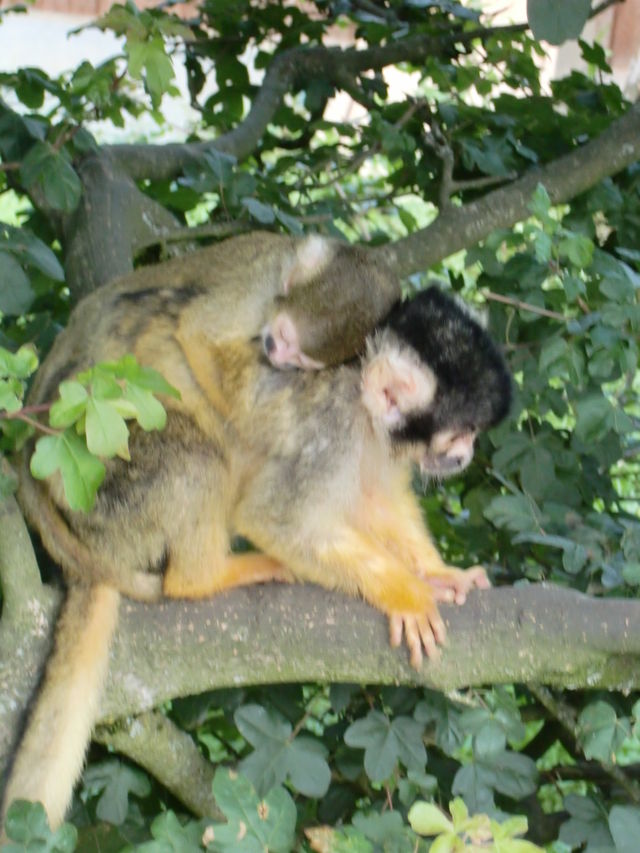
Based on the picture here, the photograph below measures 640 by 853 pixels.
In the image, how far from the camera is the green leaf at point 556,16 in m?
1.69

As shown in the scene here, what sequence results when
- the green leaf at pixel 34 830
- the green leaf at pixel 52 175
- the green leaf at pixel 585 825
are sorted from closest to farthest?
1. the green leaf at pixel 34 830
2. the green leaf at pixel 585 825
3. the green leaf at pixel 52 175

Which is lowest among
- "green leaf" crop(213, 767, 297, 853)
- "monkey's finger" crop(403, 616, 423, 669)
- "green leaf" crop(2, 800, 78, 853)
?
"monkey's finger" crop(403, 616, 423, 669)

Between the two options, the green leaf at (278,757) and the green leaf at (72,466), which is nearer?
the green leaf at (72,466)

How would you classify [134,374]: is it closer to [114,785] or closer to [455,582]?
[114,785]

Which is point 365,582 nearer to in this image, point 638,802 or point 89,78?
point 638,802

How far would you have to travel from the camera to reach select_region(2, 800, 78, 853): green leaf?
1386mm

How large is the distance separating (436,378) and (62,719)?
957 mm

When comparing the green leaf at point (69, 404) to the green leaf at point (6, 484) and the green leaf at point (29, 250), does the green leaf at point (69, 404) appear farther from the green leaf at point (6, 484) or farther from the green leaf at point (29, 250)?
the green leaf at point (29, 250)

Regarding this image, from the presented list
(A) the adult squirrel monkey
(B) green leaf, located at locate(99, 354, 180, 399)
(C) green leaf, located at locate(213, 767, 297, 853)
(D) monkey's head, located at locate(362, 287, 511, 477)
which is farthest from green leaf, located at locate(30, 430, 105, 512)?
(D) monkey's head, located at locate(362, 287, 511, 477)

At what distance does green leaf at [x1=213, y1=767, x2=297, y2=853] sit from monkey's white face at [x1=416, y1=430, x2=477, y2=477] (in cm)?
82

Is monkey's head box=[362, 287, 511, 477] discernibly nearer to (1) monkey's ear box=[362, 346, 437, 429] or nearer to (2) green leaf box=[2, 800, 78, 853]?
(1) monkey's ear box=[362, 346, 437, 429]

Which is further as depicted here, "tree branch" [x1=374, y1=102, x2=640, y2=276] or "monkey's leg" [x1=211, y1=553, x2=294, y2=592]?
Result: "tree branch" [x1=374, y1=102, x2=640, y2=276]

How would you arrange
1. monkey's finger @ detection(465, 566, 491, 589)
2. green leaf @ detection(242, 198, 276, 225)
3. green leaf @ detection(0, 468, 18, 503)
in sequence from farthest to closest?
green leaf @ detection(242, 198, 276, 225) < monkey's finger @ detection(465, 566, 491, 589) < green leaf @ detection(0, 468, 18, 503)

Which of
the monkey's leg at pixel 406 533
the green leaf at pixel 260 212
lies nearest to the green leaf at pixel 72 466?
the monkey's leg at pixel 406 533
